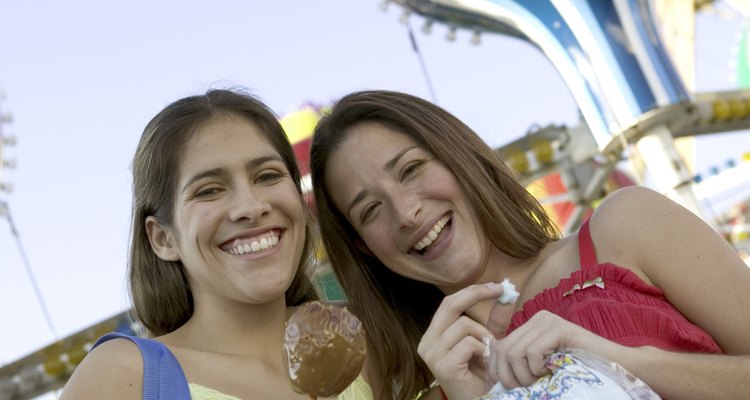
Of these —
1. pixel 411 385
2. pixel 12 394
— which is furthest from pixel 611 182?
pixel 411 385

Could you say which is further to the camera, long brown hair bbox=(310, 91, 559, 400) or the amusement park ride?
the amusement park ride

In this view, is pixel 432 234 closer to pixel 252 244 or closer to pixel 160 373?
pixel 252 244

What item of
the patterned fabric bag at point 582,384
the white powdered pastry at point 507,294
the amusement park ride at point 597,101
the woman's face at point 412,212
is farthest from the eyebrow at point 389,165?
the amusement park ride at point 597,101

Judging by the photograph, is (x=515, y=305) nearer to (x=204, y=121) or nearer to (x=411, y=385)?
(x=411, y=385)

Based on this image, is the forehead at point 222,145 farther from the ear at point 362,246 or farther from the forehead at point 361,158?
the ear at point 362,246

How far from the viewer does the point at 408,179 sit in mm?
1924

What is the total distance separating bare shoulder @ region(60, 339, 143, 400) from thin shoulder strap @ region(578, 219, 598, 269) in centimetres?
87

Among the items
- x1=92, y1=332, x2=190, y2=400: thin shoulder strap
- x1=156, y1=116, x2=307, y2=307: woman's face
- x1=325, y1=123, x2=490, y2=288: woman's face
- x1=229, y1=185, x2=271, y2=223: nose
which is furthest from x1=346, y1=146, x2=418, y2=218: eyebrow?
x1=92, y1=332, x2=190, y2=400: thin shoulder strap

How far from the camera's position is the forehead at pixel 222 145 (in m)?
1.83

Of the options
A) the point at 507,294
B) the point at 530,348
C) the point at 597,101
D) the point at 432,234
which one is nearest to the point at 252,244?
the point at 432,234

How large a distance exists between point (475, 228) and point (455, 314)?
0.41 m

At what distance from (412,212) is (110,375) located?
2.23 ft

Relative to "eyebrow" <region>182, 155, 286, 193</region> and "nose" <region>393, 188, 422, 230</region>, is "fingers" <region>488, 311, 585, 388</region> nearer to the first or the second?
"nose" <region>393, 188, 422, 230</region>

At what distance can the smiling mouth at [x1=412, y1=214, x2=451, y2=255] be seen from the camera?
6.18 ft
